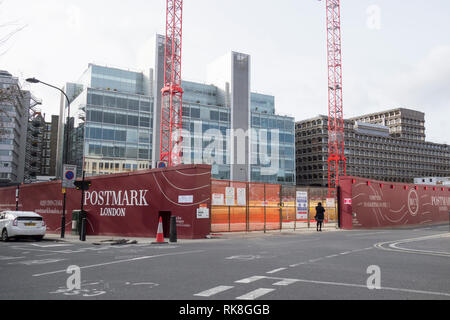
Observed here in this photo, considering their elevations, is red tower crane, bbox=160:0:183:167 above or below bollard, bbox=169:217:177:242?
above

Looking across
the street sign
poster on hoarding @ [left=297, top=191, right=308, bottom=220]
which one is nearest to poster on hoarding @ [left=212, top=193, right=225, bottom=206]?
poster on hoarding @ [left=297, top=191, right=308, bottom=220]

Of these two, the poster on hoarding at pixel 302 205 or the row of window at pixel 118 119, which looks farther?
the row of window at pixel 118 119

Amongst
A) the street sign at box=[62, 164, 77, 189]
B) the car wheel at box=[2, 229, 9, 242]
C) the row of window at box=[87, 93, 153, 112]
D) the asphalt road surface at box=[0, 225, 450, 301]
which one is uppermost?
the row of window at box=[87, 93, 153, 112]

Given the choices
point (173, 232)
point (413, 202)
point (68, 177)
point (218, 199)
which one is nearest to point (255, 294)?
point (173, 232)

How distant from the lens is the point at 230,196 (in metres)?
22.4

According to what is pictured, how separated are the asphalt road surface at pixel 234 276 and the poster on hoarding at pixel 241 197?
995cm

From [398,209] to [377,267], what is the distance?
25.6m

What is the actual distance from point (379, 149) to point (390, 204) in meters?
120

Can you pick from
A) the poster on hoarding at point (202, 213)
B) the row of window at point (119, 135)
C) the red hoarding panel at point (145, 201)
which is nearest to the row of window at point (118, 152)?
the row of window at point (119, 135)

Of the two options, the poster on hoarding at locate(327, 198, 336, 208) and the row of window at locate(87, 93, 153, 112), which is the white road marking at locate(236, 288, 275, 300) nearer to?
the poster on hoarding at locate(327, 198, 336, 208)

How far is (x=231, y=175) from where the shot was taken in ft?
279

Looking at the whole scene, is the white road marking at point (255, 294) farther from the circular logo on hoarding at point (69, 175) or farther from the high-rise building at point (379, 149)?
the high-rise building at point (379, 149)

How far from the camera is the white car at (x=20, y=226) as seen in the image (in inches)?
782

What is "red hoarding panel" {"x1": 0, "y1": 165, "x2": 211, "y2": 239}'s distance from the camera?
20.4m
